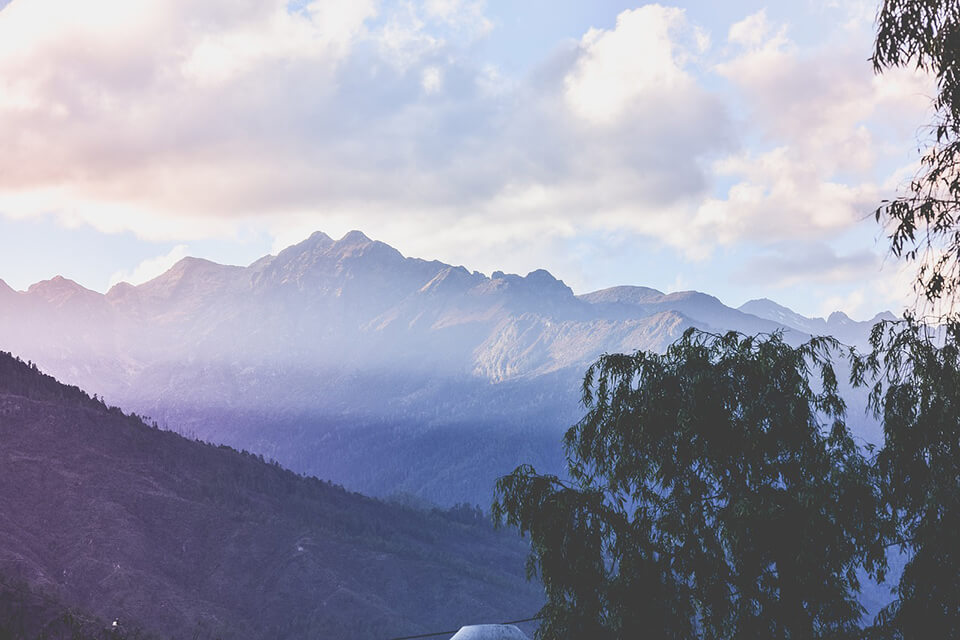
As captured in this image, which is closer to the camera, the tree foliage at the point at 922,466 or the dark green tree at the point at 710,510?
the tree foliage at the point at 922,466

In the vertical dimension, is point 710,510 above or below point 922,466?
below

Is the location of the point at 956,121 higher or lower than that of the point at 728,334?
higher

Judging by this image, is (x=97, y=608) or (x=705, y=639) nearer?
(x=705, y=639)

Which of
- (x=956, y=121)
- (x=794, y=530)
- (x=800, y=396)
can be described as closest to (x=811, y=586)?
(x=794, y=530)

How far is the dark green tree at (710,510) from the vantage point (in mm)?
22750

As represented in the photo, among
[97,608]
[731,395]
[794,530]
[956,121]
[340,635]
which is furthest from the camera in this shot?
[340,635]

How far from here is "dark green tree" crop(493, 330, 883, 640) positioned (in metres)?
22.8

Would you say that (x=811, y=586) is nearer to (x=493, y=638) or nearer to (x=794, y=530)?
(x=794, y=530)

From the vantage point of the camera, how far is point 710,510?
24.2m

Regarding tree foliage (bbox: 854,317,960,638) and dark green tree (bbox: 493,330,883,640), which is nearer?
tree foliage (bbox: 854,317,960,638)

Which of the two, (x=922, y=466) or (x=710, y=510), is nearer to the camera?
(x=922, y=466)

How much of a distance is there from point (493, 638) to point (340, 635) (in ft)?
510

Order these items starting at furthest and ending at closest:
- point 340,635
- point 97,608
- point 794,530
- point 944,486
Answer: point 340,635, point 97,608, point 794,530, point 944,486

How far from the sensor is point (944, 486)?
68.9 ft
